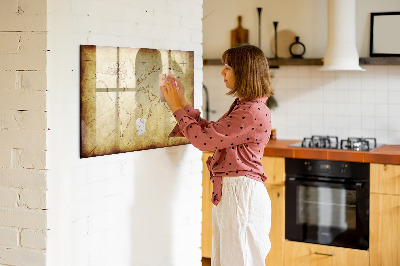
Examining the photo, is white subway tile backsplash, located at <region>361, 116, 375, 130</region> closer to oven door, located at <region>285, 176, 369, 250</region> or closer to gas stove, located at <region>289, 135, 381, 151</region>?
gas stove, located at <region>289, 135, 381, 151</region>

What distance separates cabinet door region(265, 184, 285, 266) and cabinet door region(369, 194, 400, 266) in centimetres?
65

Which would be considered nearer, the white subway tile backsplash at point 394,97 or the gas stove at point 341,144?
the gas stove at point 341,144

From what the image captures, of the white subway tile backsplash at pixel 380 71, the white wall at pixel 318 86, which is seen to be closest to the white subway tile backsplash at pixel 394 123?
the white wall at pixel 318 86

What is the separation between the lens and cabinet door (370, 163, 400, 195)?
13.5 feet

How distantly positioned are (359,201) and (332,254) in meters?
0.45

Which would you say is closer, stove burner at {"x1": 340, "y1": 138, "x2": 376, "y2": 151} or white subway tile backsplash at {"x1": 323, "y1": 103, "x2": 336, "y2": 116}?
stove burner at {"x1": 340, "y1": 138, "x2": 376, "y2": 151}

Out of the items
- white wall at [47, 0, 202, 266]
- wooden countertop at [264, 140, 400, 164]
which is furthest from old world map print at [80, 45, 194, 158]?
wooden countertop at [264, 140, 400, 164]

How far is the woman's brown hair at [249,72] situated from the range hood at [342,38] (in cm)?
189

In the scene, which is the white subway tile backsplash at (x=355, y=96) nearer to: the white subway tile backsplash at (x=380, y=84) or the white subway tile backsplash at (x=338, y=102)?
the white subway tile backsplash at (x=338, y=102)

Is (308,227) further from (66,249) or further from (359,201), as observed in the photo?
(66,249)

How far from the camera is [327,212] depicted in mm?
4438

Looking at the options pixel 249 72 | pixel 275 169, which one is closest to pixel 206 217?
pixel 275 169

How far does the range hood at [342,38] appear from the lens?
461cm

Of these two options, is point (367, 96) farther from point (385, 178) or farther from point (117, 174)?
point (117, 174)
